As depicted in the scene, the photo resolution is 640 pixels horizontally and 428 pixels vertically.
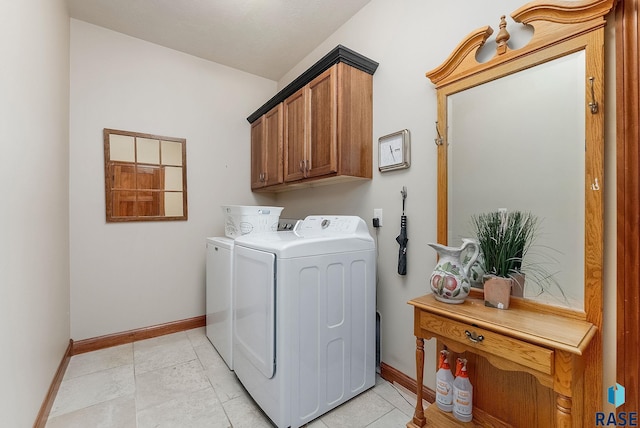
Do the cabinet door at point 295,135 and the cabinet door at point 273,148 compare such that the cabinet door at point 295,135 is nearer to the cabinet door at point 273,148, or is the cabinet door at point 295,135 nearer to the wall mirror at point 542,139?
the cabinet door at point 273,148

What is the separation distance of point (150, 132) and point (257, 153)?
1008 millimetres

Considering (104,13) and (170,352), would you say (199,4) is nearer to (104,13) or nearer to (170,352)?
(104,13)

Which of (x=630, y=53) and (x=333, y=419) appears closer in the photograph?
(x=630, y=53)

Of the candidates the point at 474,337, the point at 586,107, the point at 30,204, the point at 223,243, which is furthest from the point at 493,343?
the point at 30,204

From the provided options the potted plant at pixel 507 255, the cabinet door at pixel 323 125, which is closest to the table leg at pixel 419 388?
the potted plant at pixel 507 255

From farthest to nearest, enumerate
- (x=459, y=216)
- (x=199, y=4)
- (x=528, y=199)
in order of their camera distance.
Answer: (x=199, y=4), (x=459, y=216), (x=528, y=199)

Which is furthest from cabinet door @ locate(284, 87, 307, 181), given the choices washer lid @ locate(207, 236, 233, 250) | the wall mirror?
the wall mirror

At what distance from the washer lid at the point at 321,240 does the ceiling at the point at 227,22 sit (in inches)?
65.0

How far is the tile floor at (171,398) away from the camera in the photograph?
153cm

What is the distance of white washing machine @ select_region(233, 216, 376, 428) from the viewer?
1424 mm

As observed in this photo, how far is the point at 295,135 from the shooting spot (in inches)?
91.5

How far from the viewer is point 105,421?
1.52 metres

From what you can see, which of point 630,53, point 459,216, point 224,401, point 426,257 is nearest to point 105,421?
point 224,401

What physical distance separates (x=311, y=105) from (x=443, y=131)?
103 cm
